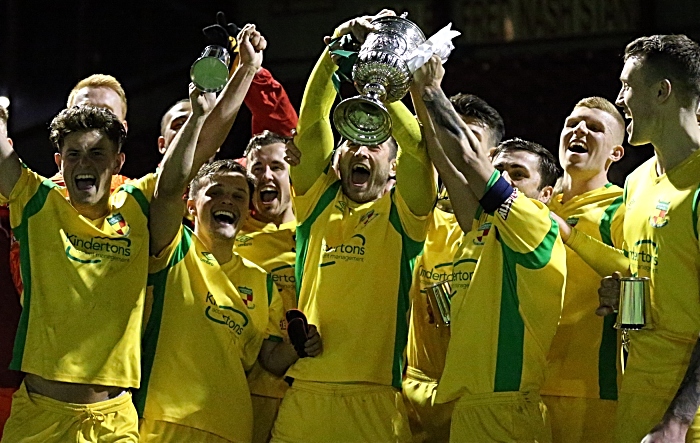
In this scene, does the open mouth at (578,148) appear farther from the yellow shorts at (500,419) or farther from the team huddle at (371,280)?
the yellow shorts at (500,419)

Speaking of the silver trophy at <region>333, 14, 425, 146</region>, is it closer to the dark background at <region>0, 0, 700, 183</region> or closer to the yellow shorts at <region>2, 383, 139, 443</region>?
the yellow shorts at <region>2, 383, 139, 443</region>

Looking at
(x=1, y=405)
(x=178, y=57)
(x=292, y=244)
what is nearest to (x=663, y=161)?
(x=292, y=244)

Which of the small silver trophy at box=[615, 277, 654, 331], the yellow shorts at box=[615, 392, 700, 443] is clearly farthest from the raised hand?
the yellow shorts at box=[615, 392, 700, 443]

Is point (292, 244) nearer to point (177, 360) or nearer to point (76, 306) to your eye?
point (177, 360)

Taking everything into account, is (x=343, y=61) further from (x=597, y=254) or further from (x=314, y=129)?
(x=597, y=254)

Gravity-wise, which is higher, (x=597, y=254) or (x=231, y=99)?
(x=231, y=99)

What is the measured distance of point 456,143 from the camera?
332 centimetres

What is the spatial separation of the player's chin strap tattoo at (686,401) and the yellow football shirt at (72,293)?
1.68 metres

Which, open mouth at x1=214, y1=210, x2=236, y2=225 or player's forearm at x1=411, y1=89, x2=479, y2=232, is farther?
open mouth at x1=214, y1=210, x2=236, y2=225

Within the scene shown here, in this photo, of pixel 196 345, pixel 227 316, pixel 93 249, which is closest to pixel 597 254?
pixel 227 316

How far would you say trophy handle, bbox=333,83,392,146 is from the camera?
317 cm

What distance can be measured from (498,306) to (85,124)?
1.52 meters

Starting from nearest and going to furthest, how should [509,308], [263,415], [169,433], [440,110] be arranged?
[509,308]
[440,110]
[169,433]
[263,415]

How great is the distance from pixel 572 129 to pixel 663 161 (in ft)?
2.99
